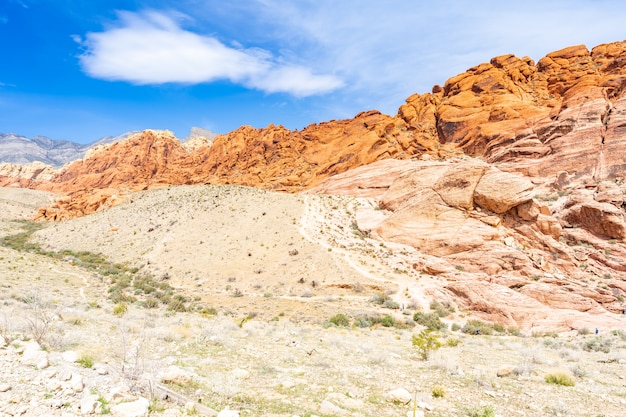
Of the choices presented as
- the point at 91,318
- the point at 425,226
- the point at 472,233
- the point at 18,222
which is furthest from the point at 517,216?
the point at 18,222

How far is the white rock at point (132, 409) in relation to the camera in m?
5.66

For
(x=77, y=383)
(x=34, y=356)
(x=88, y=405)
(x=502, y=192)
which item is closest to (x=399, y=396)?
(x=88, y=405)

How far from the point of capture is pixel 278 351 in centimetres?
1145

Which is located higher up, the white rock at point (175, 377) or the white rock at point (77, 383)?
the white rock at point (77, 383)

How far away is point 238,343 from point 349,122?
256 ft

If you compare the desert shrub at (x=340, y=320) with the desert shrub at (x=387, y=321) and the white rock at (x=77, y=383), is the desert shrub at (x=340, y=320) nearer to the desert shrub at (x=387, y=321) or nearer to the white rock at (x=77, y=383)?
the desert shrub at (x=387, y=321)

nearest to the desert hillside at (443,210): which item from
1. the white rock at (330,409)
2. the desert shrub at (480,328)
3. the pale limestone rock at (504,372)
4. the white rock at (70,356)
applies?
the desert shrub at (480,328)

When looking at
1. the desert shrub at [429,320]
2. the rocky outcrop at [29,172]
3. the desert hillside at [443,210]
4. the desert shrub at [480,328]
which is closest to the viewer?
the desert shrub at [480,328]

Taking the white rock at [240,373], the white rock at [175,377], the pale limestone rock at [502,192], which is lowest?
the white rock at [240,373]

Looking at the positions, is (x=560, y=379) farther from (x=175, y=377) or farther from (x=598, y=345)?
(x=175, y=377)

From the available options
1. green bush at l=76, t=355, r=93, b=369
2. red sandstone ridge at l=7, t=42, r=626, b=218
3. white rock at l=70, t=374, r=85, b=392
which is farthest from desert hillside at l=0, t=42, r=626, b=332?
white rock at l=70, t=374, r=85, b=392

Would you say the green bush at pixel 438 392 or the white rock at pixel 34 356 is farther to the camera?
the green bush at pixel 438 392

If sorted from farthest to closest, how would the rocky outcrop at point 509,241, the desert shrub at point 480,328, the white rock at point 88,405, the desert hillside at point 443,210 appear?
the desert hillside at point 443,210
the rocky outcrop at point 509,241
the desert shrub at point 480,328
the white rock at point 88,405

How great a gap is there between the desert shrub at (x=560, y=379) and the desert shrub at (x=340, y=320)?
11.2 m
